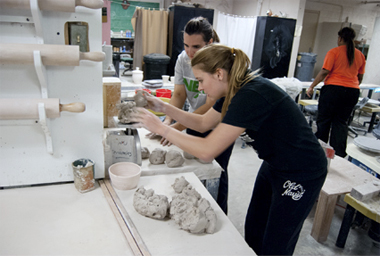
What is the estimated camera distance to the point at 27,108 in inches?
42.5

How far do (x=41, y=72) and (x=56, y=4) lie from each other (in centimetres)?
27

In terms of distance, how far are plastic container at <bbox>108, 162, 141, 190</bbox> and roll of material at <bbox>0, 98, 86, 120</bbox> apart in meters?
0.39

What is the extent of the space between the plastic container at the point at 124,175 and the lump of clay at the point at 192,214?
260 millimetres

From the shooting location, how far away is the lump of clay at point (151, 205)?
1.12 meters

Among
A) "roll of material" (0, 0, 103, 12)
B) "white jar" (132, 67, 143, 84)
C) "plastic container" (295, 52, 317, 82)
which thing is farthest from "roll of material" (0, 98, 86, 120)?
"plastic container" (295, 52, 317, 82)

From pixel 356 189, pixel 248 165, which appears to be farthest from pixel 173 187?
pixel 248 165

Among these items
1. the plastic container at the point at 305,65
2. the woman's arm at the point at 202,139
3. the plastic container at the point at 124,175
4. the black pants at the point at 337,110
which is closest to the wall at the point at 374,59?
the plastic container at the point at 305,65

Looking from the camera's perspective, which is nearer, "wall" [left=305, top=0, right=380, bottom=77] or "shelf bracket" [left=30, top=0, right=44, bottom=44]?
"shelf bracket" [left=30, top=0, right=44, bottom=44]

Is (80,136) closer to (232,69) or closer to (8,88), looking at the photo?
(8,88)

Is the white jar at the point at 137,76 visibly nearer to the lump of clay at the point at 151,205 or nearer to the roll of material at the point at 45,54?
the roll of material at the point at 45,54

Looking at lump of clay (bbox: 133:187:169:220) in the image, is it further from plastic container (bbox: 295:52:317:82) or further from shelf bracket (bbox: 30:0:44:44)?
plastic container (bbox: 295:52:317:82)

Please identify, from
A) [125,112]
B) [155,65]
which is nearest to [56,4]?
[125,112]

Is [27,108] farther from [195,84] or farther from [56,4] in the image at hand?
[195,84]

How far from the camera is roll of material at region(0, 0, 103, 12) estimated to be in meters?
1.03
